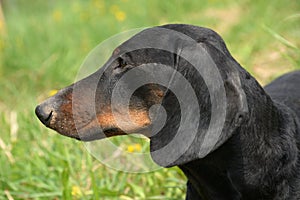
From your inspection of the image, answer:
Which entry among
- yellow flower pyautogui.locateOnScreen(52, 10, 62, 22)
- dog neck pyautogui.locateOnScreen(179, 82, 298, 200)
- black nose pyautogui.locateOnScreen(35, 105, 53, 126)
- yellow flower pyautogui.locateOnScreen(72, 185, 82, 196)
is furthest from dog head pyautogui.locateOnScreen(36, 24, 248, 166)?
yellow flower pyautogui.locateOnScreen(52, 10, 62, 22)

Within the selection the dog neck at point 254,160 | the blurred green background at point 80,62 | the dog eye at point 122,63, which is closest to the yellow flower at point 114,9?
the blurred green background at point 80,62

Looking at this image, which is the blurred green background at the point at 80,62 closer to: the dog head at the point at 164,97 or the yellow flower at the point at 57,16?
the yellow flower at the point at 57,16

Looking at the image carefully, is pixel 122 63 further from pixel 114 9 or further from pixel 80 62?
pixel 114 9

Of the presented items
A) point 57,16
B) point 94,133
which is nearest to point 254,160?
point 94,133

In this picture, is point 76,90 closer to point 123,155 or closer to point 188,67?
point 188,67

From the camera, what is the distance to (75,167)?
3.93 meters

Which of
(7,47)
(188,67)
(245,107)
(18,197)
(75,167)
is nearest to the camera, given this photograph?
(245,107)

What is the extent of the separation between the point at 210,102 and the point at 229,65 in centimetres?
16

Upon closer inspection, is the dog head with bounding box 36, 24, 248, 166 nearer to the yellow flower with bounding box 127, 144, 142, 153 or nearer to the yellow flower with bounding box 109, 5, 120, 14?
the yellow flower with bounding box 127, 144, 142, 153

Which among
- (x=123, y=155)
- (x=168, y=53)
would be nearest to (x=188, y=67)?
(x=168, y=53)

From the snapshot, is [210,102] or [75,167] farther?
[75,167]

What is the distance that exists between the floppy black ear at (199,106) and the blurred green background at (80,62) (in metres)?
1.08

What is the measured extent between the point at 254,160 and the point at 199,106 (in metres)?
0.37

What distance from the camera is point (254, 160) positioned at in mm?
2467
